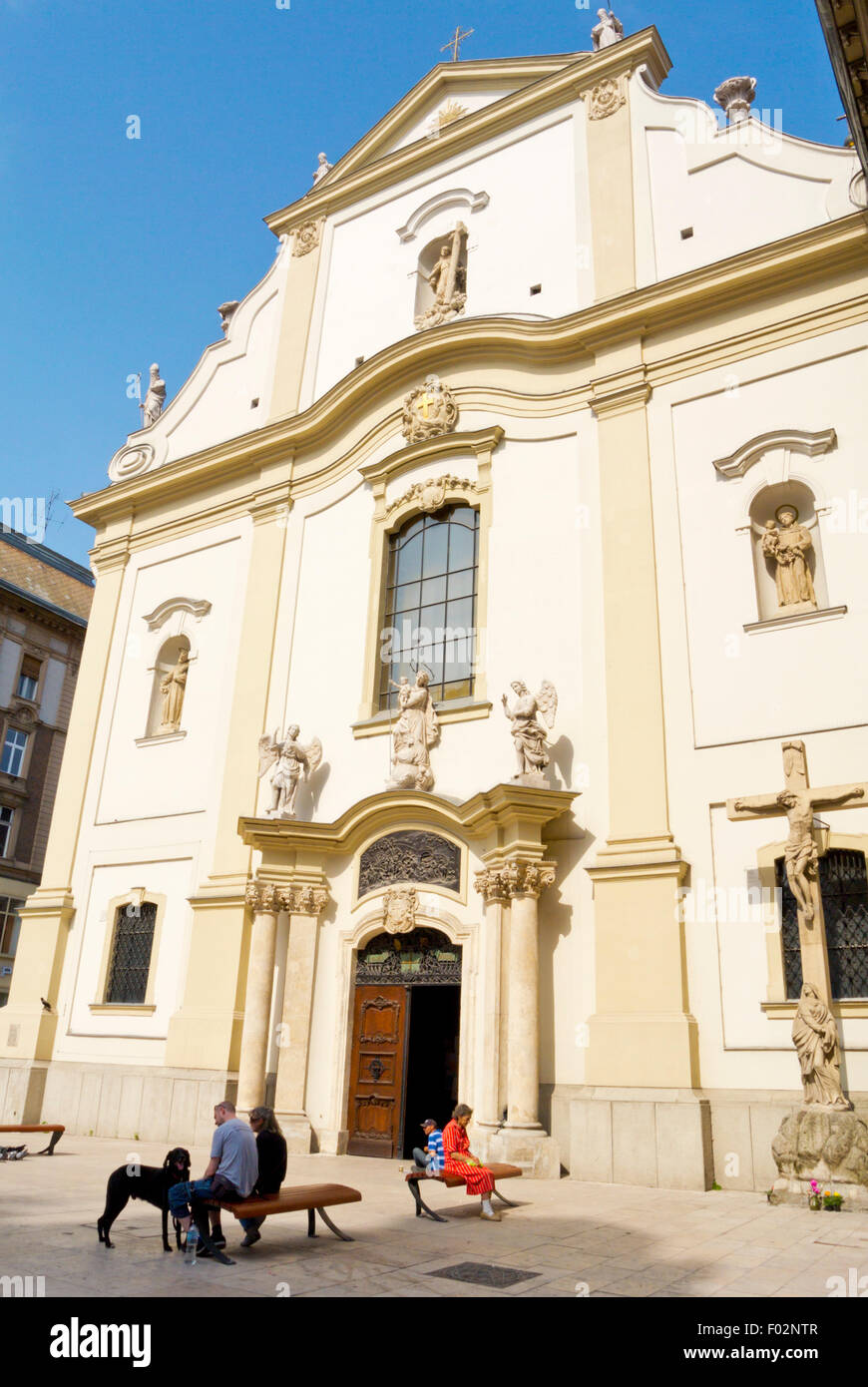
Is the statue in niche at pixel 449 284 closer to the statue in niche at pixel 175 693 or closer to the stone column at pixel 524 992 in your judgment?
the statue in niche at pixel 175 693

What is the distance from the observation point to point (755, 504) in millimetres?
12633

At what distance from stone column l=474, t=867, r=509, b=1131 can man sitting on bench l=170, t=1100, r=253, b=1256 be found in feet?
17.1

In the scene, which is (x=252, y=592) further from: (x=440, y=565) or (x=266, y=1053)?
(x=266, y=1053)

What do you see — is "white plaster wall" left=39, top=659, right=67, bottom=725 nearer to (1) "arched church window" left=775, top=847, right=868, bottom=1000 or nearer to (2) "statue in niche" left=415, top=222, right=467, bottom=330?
(2) "statue in niche" left=415, top=222, right=467, bottom=330

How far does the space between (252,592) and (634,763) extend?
757 centimetres

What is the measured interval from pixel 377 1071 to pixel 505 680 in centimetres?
516

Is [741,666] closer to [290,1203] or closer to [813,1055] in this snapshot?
[813,1055]

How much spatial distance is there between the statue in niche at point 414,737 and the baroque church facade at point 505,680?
55 millimetres

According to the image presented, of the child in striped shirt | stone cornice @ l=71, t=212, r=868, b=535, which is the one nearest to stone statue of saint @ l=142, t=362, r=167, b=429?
Answer: stone cornice @ l=71, t=212, r=868, b=535

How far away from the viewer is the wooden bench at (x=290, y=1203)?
21.0 feet

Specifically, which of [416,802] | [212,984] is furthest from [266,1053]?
[416,802]

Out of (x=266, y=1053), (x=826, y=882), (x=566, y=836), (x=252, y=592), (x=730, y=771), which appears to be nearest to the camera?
(x=826, y=882)

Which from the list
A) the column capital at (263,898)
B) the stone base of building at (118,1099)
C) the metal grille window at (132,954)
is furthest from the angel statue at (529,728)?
the metal grille window at (132,954)

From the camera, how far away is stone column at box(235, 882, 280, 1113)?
518 inches
